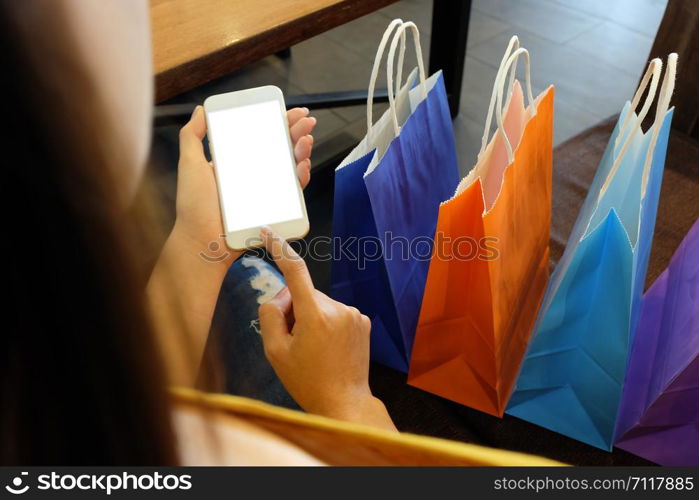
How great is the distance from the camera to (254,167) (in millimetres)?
782

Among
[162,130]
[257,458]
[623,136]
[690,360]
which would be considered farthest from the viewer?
[162,130]

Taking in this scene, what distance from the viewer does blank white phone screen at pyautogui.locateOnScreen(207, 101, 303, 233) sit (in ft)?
2.46

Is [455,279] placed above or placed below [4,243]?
below

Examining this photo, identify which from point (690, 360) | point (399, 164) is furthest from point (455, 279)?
point (690, 360)

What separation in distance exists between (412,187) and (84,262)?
60 cm

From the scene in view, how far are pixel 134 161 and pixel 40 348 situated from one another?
0.10 meters

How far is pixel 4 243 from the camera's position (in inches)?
8.6

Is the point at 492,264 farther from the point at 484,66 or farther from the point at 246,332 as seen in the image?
the point at 484,66

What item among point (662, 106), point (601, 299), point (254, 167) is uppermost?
point (662, 106)

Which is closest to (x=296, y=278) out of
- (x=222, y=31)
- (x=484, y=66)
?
(x=222, y=31)

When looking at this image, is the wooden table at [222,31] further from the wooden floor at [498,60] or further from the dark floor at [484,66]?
the wooden floor at [498,60]

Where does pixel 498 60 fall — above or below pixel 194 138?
below

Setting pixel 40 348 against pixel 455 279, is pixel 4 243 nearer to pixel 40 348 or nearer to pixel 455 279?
pixel 40 348

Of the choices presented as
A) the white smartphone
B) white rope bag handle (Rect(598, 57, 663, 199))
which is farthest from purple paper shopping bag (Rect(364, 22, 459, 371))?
white rope bag handle (Rect(598, 57, 663, 199))
